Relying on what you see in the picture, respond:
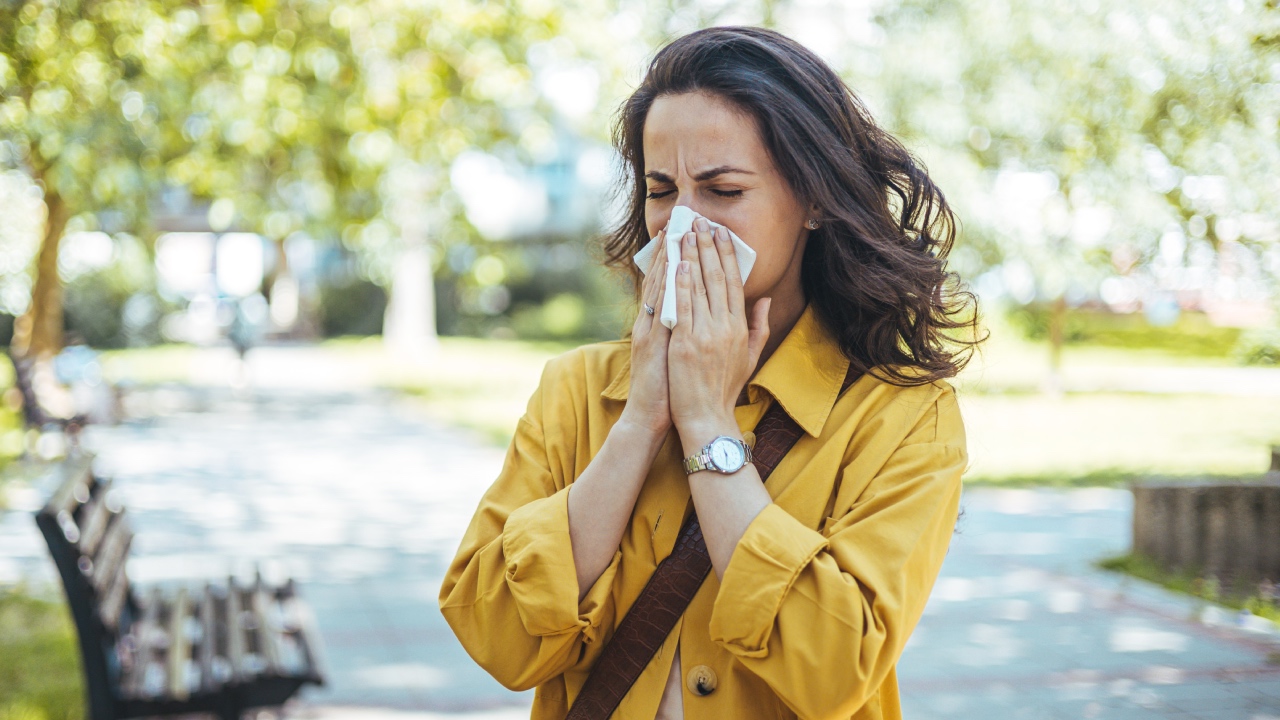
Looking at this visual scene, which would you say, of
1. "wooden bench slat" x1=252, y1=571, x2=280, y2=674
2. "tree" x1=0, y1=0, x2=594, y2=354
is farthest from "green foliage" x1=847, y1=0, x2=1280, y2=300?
"wooden bench slat" x1=252, y1=571, x2=280, y2=674

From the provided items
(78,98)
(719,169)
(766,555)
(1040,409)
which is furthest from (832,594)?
(1040,409)

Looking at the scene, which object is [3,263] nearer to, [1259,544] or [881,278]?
[1259,544]

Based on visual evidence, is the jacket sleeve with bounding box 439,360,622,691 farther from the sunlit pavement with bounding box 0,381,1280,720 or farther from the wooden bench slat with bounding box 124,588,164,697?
the sunlit pavement with bounding box 0,381,1280,720

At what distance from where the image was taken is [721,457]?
1780 millimetres

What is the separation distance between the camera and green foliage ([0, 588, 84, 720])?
179 inches

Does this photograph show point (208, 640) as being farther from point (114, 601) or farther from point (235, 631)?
point (114, 601)

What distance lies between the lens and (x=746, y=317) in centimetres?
201

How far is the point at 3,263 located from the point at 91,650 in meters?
15.1

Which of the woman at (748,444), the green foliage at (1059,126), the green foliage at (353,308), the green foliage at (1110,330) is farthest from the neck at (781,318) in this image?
the green foliage at (353,308)

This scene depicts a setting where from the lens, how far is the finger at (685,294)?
72.4 inches

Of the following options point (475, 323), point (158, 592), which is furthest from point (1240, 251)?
point (475, 323)

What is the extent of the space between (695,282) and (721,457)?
0.94 ft

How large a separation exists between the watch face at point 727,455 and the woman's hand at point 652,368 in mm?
110

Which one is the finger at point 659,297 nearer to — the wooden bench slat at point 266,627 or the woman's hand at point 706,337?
the woman's hand at point 706,337
